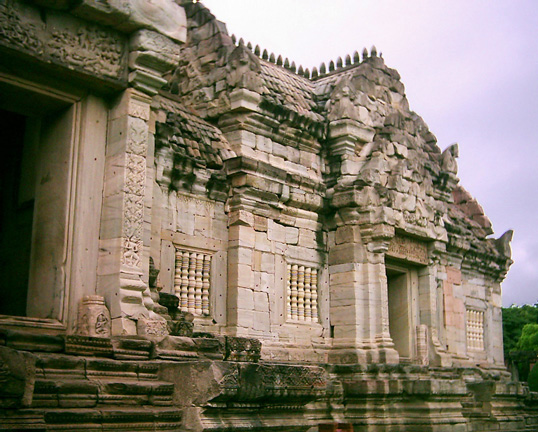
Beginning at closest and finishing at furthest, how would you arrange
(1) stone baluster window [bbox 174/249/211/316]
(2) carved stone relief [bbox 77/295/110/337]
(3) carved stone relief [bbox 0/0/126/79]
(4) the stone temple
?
(4) the stone temple < (3) carved stone relief [bbox 0/0/126/79] < (2) carved stone relief [bbox 77/295/110/337] < (1) stone baluster window [bbox 174/249/211/316]

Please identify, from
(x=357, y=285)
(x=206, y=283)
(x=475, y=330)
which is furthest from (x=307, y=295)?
(x=475, y=330)

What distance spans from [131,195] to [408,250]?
28.8 ft

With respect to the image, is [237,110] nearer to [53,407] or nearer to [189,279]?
[189,279]

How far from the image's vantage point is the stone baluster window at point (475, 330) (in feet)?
61.2

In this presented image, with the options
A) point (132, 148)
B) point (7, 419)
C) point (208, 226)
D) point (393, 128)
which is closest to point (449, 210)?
point (393, 128)

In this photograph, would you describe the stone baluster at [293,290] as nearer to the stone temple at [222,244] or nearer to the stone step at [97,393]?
the stone temple at [222,244]

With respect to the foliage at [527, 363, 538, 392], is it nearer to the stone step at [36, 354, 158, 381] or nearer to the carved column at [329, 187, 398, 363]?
the carved column at [329, 187, 398, 363]

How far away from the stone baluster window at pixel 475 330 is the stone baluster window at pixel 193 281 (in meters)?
9.29

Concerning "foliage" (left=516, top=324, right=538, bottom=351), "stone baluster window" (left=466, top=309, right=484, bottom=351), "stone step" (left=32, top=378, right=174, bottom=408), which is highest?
"foliage" (left=516, top=324, right=538, bottom=351)

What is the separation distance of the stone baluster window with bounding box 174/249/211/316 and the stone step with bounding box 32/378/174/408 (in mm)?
4512

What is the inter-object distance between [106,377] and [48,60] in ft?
10.7

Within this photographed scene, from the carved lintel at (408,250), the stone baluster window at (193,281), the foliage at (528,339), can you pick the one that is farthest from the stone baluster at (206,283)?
the foliage at (528,339)

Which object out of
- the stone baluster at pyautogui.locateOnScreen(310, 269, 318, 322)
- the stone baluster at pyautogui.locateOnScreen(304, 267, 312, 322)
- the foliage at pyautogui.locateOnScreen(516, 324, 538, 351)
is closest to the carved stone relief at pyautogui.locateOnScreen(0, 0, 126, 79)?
the stone baluster at pyautogui.locateOnScreen(304, 267, 312, 322)

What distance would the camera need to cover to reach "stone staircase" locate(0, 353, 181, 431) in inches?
227
